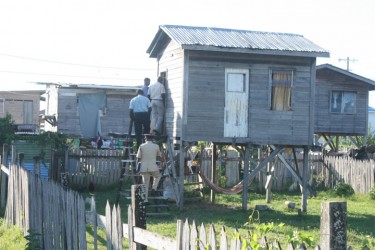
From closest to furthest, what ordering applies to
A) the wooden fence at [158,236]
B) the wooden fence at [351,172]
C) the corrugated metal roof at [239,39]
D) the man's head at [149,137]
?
the wooden fence at [158,236]
the man's head at [149,137]
the corrugated metal roof at [239,39]
the wooden fence at [351,172]

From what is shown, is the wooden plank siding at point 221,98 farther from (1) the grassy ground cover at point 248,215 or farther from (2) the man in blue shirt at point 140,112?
(1) the grassy ground cover at point 248,215

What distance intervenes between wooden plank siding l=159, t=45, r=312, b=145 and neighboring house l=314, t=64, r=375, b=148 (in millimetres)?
14415

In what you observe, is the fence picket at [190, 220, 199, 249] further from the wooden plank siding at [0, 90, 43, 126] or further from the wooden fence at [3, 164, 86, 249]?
the wooden plank siding at [0, 90, 43, 126]

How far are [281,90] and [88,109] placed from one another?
18256mm

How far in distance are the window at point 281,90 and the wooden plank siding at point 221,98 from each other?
0.54 ft

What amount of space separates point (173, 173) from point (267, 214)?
10.9ft

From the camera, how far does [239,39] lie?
20.3 m

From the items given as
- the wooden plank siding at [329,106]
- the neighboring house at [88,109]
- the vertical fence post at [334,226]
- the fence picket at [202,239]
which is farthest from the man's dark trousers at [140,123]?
the wooden plank siding at [329,106]

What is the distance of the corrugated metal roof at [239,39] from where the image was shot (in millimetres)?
19344

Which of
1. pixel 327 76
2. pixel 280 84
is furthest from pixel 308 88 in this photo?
pixel 327 76

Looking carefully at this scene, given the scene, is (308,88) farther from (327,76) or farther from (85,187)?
(327,76)

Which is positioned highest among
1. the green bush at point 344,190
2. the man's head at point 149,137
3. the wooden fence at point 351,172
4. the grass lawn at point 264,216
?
the man's head at point 149,137

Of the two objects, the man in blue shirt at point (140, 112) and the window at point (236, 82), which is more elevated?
the window at point (236, 82)

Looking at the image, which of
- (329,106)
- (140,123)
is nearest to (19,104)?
(329,106)
